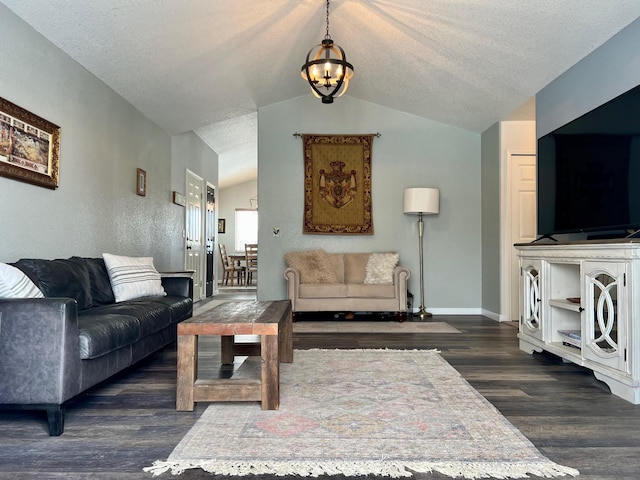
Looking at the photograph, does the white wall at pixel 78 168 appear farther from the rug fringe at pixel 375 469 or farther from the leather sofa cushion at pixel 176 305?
the rug fringe at pixel 375 469

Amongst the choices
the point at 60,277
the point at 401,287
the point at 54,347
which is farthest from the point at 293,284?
the point at 54,347

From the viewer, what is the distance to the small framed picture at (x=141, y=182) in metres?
4.98

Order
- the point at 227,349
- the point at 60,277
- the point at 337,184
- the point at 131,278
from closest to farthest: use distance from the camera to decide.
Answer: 1. the point at 60,277
2. the point at 227,349
3. the point at 131,278
4. the point at 337,184

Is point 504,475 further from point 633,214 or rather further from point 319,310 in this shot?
point 319,310

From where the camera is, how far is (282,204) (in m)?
6.09

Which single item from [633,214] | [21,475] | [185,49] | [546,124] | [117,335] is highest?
[185,49]

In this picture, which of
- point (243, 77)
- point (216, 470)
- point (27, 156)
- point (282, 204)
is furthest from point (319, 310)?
point (216, 470)

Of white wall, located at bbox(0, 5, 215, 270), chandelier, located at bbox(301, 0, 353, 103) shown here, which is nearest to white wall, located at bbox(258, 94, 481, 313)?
white wall, located at bbox(0, 5, 215, 270)

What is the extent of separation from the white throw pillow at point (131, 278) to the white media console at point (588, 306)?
3021mm

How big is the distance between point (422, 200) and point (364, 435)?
13.4 feet

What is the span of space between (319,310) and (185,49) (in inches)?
123

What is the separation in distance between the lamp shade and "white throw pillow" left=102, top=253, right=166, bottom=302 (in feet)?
10.5

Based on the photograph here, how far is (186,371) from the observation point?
7.37 ft

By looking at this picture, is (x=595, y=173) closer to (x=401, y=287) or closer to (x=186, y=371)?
(x=401, y=287)
